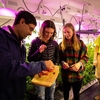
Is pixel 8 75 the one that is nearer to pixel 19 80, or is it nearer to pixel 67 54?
pixel 19 80

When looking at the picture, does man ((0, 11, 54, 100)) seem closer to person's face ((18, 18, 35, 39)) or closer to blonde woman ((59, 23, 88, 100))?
person's face ((18, 18, 35, 39))

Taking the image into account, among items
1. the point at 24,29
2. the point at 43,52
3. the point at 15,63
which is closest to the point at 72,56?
the point at 43,52

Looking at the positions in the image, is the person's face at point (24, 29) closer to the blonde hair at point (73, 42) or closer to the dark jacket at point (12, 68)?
the dark jacket at point (12, 68)

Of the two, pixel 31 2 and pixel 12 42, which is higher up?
pixel 31 2

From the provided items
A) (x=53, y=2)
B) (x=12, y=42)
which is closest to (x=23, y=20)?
(x=12, y=42)

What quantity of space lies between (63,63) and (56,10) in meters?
2.10

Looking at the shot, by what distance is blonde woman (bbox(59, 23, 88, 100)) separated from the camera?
1.71m

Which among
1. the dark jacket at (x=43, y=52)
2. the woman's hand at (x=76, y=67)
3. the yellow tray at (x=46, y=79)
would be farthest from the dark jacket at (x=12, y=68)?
the woman's hand at (x=76, y=67)

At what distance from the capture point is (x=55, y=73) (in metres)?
1.30

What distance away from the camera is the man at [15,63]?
82 cm

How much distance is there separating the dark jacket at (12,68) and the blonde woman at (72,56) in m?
0.82

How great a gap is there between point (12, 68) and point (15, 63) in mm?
42

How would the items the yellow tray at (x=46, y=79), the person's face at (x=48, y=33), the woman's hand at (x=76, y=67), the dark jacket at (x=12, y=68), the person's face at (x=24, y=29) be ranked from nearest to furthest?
1. the dark jacket at (x=12, y=68)
2. the person's face at (x=24, y=29)
3. the yellow tray at (x=46, y=79)
4. the person's face at (x=48, y=33)
5. the woman's hand at (x=76, y=67)

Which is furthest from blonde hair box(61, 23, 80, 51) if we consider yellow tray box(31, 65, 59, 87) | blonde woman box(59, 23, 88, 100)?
yellow tray box(31, 65, 59, 87)
